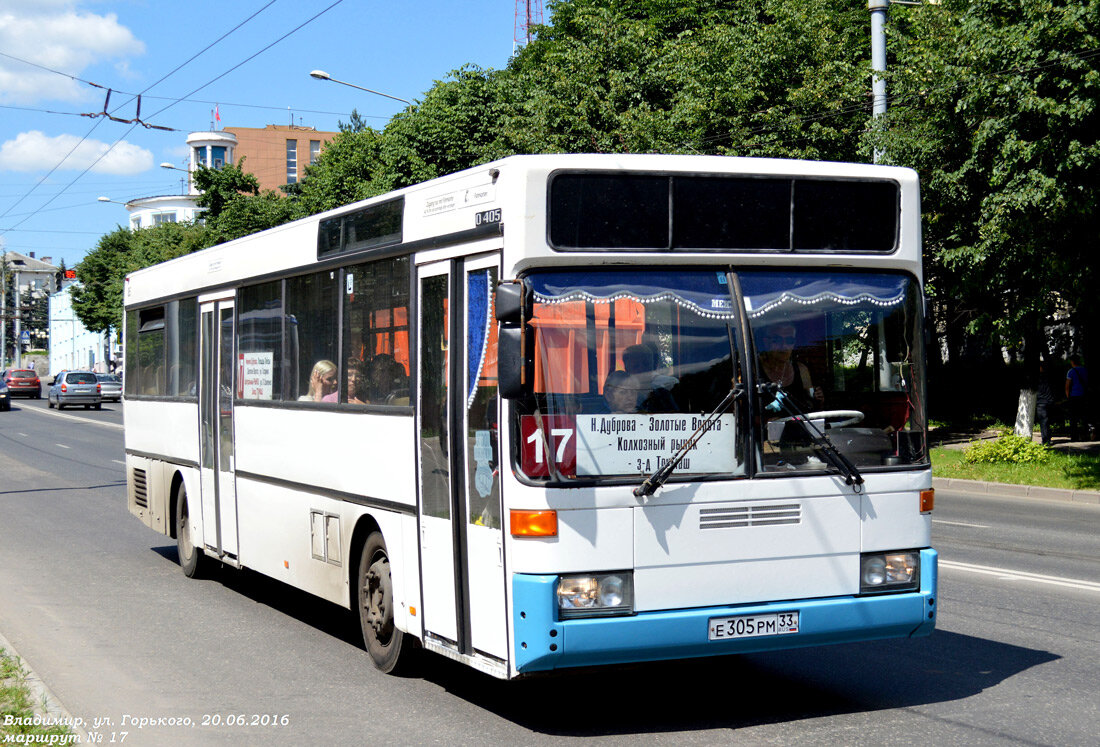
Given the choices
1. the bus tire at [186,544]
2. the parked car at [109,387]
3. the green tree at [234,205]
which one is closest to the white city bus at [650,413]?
the bus tire at [186,544]

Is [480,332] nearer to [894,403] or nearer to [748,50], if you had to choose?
[894,403]

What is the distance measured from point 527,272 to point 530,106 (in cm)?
2356

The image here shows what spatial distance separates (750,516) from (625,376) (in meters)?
0.90

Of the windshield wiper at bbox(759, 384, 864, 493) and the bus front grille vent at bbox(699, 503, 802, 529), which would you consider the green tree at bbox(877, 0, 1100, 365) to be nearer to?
the windshield wiper at bbox(759, 384, 864, 493)

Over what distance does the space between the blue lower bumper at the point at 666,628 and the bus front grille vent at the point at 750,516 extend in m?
0.39

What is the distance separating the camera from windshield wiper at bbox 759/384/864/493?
5879 millimetres

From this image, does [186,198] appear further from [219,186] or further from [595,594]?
[595,594]

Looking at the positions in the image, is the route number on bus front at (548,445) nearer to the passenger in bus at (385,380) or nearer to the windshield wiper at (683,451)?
the windshield wiper at (683,451)

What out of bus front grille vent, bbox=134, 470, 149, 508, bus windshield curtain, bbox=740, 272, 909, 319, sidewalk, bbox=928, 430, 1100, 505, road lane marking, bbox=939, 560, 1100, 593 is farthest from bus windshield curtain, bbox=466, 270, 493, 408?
sidewalk, bbox=928, 430, 1100, 505

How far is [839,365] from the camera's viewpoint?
242 inches

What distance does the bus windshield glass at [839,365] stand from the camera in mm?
5906

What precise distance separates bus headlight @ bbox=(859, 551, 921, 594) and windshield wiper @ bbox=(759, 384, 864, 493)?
369 mm

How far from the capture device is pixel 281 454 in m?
8.78

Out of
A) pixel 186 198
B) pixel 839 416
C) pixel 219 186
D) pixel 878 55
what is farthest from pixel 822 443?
pixel 186 198
